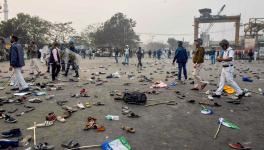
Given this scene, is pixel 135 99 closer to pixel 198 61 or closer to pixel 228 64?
pixel 228 64

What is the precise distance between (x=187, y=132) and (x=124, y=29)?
252 feet

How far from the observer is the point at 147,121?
7.29 metres

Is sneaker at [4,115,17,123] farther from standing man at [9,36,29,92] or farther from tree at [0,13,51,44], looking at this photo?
tree at [0,13,51,44]

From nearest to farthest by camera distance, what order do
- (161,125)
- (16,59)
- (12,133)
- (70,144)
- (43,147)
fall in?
(43,147) → (70,144) → (12,133) → (161,125) → (16,59)

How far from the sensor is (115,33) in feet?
270

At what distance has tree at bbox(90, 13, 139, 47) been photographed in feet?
269

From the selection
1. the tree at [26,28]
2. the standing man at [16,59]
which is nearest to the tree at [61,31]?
the tree at [26,28]

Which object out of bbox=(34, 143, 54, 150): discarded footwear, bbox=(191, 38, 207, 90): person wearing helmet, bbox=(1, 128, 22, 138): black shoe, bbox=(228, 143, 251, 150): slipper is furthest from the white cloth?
bbox=(1, 128, 22, 138): black shoe

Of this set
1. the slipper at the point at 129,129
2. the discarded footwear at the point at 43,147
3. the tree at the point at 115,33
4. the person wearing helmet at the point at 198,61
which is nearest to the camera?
the discarded footwear at the point at 43,147

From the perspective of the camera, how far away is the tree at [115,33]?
81938 millimetres

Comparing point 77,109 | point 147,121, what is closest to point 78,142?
point 147,121

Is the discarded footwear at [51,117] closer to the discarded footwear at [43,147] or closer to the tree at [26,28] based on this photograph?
the discarded footwear at [43,147]

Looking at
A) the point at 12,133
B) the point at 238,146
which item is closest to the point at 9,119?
the point at 12,133

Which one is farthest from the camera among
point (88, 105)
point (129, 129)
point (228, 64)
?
point (228, 64)
